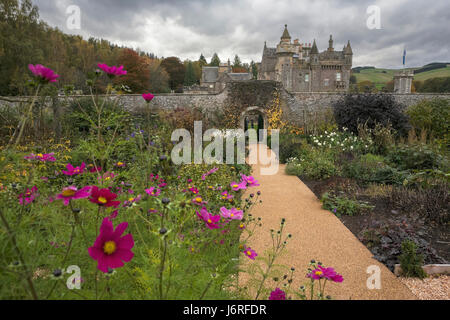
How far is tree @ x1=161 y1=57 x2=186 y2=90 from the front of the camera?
45.4 m

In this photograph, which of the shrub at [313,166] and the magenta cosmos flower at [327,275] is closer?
the magenta cosmos flower at [327,275]

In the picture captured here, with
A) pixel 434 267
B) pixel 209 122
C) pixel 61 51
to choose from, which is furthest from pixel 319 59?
pixel 434 267

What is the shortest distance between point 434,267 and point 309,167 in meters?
4.41

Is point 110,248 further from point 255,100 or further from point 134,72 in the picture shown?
point 134,72

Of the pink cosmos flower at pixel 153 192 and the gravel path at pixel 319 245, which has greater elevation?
the pink cosmos flower at pixel 153 192

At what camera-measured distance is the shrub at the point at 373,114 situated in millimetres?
9875

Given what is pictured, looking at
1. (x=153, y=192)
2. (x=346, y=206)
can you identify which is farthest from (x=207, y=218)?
(x=346, y=206)

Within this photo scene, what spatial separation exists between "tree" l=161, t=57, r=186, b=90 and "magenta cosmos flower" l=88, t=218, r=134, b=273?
153 feet

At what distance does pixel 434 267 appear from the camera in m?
2.85

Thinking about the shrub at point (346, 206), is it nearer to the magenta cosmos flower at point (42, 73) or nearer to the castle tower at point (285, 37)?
the magenta cosmos flower at point (42, 73)

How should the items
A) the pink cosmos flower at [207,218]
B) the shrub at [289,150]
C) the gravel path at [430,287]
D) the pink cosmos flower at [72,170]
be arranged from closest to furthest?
the pink cosmos flower at [207,218]
the pink cosmos flower at [72,170]
the gravel path at [430,287]
the shrub at [289,150]

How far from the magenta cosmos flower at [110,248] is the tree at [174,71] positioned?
4658 cm

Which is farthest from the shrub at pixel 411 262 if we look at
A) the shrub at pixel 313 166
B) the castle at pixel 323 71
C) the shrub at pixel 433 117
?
the castle at pixel 323 71
